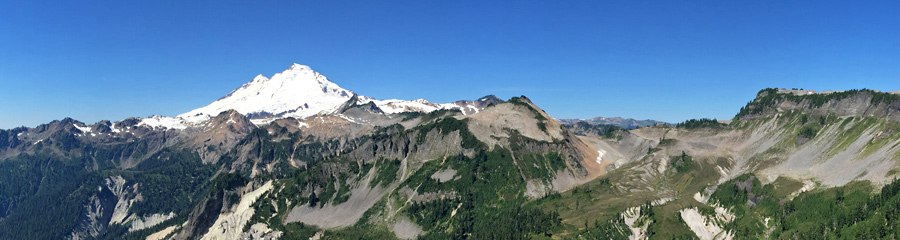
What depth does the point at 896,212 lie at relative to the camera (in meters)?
168

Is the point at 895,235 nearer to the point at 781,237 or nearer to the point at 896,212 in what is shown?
the point at 896,212

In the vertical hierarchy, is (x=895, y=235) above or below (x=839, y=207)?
below

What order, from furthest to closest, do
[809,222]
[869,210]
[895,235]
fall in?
[809,222]
[869,210]
[895,235]

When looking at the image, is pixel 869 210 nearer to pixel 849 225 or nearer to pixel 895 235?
pixel 849 225

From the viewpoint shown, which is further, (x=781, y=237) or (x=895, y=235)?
(x=781, y=237)

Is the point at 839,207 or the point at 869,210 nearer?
the point at 869,210

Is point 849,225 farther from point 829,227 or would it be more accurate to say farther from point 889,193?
point 889,193

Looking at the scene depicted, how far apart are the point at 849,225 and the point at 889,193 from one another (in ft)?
63.5

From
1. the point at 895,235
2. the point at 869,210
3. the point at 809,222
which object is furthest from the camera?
the point at 809,222

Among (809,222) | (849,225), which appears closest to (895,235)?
Result: (849,225)

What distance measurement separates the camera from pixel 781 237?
197m

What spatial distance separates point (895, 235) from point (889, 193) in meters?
33.7

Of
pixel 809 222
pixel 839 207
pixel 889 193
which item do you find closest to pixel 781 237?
pixel 809 222

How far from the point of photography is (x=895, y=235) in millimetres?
159125
